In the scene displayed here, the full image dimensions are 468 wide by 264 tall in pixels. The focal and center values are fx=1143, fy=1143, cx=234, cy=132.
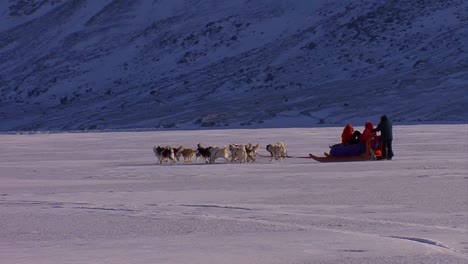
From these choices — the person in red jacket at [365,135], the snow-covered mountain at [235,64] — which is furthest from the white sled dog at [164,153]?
the snow-covered mountain at [235,64]

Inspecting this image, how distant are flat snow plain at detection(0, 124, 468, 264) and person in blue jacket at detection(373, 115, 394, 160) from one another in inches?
40.4

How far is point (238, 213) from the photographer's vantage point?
1051 centimetres

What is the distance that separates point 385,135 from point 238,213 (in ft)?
32.6

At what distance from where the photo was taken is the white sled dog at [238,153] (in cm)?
1995

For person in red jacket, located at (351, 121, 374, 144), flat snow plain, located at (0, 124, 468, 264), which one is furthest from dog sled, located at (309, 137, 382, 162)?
flat snow plain, located at (0, 124, 468, 264)

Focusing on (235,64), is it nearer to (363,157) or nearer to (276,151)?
(276,151)

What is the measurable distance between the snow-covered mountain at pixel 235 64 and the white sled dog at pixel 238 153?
34.0 metres

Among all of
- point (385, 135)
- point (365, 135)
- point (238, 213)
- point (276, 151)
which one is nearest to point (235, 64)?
point (276, 151)

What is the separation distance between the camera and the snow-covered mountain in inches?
2372

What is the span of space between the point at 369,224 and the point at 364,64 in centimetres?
6145

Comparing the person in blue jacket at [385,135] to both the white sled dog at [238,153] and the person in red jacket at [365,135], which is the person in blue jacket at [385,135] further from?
the white sled dog at [238,153]

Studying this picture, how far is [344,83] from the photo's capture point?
6738 cm

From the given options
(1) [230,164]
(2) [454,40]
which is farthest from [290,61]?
(1) [230,164]

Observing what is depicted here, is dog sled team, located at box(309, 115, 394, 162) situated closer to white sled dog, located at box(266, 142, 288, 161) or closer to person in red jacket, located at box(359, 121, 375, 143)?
person in red jacket, located at box(359, 121, 375, 143)
